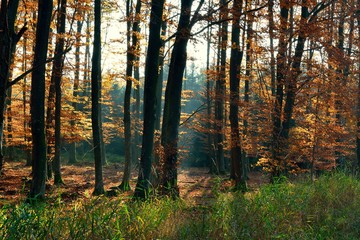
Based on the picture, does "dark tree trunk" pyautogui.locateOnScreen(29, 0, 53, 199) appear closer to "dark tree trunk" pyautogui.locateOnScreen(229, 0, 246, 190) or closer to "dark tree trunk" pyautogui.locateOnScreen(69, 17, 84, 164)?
"dark tree trunk" pyautogui.locateOnScreen(69, 17, 84, 164)

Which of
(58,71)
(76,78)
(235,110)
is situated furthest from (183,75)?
(76,78)

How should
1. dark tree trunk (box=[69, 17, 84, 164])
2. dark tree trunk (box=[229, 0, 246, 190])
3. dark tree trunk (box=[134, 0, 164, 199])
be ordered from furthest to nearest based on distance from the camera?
1. dark tree trunk (box=[69, 17, 84, 164])
2. dark tree trunk (box=[229, 0, 246, 190])
3. dark tree trunk (box=[134, 0, 164, 199])

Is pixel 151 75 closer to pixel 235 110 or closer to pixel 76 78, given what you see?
pixel 235 110

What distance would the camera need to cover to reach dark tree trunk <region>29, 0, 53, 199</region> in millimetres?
9203

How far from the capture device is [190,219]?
520 centimetres

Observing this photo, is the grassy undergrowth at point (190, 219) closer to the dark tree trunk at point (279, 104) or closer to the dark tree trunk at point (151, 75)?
the dark tree trunk at point (151, 75)

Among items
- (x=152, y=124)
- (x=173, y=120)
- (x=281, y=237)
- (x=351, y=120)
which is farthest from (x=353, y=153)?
(x=281, y=237)

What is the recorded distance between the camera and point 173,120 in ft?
36.6

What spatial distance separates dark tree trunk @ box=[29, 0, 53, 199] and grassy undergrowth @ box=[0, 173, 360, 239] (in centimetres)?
445

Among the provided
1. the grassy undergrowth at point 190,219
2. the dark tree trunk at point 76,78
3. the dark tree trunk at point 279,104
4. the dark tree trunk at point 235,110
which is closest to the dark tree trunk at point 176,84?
the dark tree trunk at point 235,110

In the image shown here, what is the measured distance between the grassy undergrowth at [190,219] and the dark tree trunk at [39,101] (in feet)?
14.6

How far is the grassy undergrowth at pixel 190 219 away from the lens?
A: 4090mm

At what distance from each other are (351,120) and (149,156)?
12.0 m

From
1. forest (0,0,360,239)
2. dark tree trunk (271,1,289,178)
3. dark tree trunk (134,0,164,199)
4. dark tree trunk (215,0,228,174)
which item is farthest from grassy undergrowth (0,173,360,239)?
dark tree trunk (215,0,228,174)
